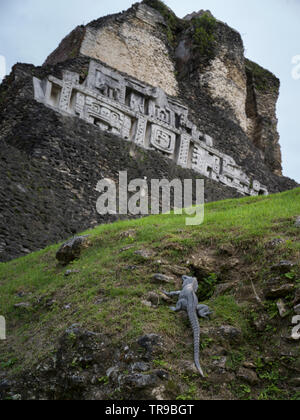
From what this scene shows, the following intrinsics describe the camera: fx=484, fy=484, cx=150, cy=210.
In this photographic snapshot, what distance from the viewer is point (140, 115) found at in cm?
1394

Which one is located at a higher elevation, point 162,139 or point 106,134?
point 162,139

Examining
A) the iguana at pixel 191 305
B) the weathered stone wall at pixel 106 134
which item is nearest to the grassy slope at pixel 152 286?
the iguana at pixel 191 305

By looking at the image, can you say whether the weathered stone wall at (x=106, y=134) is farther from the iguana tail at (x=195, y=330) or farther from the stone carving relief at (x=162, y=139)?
the iguana tail at (x=195, y=330)

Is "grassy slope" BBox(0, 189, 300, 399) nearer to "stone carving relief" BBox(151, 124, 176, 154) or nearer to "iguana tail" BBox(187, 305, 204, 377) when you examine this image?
"iguana tail" BBox(187, 305, 204, 377)

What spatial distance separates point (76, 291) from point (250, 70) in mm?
21208

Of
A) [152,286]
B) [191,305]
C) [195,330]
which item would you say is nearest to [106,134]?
[152,286]

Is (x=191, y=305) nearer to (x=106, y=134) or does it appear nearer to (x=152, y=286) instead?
(x=152, y=286)

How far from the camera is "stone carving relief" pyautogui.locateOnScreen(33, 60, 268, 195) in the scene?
41.2 ft

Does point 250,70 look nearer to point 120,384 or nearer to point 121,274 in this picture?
point 121,274

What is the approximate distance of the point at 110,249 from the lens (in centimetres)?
671

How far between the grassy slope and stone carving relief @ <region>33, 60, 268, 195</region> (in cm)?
586

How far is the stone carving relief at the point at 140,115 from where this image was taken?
12.6 meters

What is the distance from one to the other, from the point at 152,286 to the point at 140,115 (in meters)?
9.45

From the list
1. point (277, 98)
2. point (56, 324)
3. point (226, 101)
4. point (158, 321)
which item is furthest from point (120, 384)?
point (277, 98)
